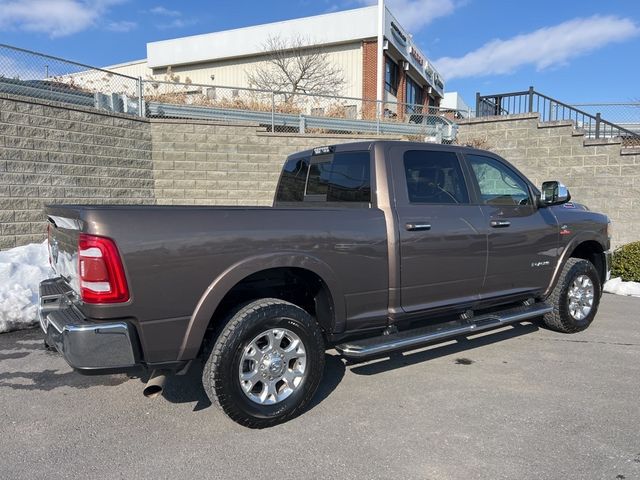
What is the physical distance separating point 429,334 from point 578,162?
347 inches

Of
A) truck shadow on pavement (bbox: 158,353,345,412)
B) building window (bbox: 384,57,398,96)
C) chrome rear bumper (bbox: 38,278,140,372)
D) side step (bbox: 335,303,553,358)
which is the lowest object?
truck shadow on pavement (bbox: 158,353,345,412)

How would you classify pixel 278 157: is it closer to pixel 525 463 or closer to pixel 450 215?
pixel 450 215

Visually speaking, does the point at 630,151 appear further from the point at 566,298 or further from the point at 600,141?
the point at 566,298

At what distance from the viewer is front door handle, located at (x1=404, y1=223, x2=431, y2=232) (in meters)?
3.83

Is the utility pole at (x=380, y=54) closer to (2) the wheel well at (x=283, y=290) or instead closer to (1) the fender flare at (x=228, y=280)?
(2) the wheel well at (x=283, y=290)

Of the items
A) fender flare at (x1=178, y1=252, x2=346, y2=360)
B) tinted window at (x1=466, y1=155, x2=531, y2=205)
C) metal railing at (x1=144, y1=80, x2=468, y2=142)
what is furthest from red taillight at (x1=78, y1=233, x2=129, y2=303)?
metal railing at (x1=144, y1=80, x2=468, y2=142)

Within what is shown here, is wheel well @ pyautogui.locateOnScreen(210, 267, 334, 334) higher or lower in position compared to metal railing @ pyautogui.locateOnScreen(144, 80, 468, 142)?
lower

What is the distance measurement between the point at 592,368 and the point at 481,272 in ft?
4.41

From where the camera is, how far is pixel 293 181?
4.87 metres

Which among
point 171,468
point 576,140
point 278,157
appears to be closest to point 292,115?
point 278,157

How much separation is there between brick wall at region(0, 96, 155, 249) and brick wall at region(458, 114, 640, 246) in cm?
827

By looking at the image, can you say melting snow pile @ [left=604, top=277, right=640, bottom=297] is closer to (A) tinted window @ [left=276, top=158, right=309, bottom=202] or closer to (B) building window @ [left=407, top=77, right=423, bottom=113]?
(A) tinted window @ [left=276, top=158, right=309, bottom=202]

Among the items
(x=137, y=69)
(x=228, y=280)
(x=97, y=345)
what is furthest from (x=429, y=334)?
(x=137, y=69)

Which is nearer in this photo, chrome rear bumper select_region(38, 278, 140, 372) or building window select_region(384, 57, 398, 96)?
chrome rear bumper select_region(38, 278, 140, 372)
